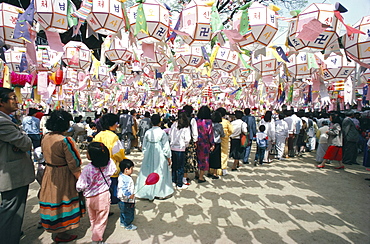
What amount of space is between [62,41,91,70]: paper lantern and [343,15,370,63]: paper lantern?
179 inches

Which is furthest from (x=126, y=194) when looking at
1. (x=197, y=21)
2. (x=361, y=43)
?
(x=361, y=43)

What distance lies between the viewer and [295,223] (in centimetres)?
316

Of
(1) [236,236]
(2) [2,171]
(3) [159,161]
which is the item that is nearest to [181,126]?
(3) [159,161]

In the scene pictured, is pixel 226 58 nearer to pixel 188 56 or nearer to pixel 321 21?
pixel 188 56

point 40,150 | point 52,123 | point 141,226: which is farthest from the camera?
point 141,226

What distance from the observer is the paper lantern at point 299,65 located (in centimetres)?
349

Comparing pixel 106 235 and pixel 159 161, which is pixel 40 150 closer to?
pixel 106 235

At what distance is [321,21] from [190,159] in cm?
370

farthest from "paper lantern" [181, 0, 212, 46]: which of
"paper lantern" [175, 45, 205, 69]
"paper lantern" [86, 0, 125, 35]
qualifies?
"paper lantern" [175, 45, 205, 69]

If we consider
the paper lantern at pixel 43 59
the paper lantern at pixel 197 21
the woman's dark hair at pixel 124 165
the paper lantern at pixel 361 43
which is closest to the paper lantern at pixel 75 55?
the paper lantern at pixel 43 59

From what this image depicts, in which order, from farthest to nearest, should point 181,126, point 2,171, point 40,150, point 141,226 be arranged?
point 181,126 < point 141,226 < point 40,150 < point 2,171

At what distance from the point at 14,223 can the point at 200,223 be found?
7.77 feet

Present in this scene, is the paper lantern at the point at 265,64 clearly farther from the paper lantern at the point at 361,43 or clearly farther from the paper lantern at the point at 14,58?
the paper lantern at the point at 14,58

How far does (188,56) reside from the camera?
3.87 m
